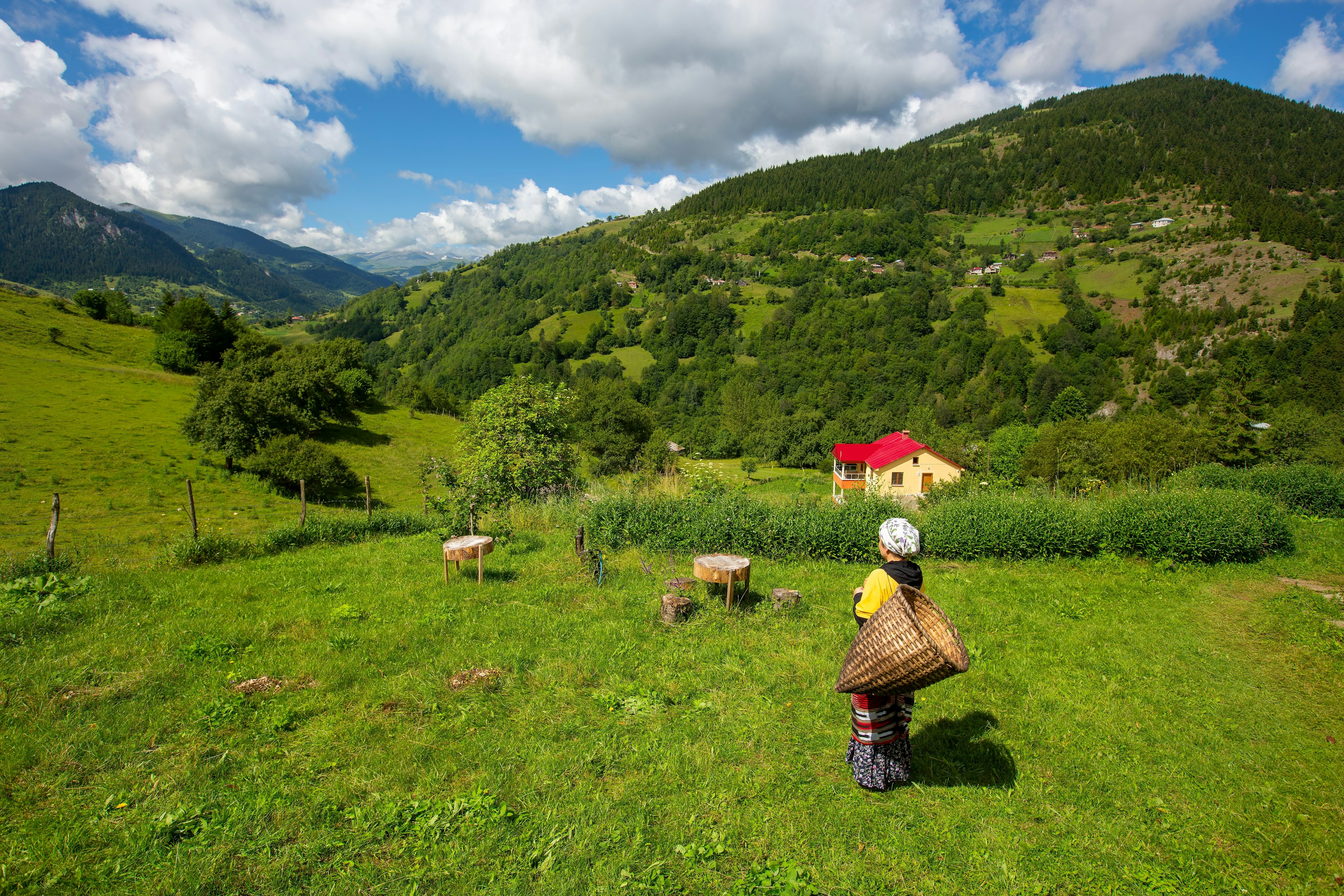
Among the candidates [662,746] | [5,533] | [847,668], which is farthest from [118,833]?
[5,533]

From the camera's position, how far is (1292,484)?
45.1 feet

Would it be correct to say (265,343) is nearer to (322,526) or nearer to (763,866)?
(322,526)

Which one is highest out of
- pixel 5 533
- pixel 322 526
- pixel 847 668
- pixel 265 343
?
pixel 265 343

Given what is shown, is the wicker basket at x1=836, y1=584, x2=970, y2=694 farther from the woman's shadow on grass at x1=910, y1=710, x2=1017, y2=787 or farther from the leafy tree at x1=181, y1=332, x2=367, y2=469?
the leafy tree at x1=181, y1=332, x2=367, y2=469

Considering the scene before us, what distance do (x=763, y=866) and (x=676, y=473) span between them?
13806 millimetres

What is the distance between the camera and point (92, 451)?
1008 inches

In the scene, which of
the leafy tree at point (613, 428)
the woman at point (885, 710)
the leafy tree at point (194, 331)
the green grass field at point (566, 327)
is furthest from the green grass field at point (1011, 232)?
the woman at point (885, 710)

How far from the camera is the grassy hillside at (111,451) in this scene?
62.0 ft

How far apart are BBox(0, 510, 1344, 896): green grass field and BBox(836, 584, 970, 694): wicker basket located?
1.13 meters

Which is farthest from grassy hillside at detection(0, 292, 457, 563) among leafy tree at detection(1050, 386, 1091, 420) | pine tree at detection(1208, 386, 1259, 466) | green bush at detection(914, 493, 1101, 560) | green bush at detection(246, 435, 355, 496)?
leafy tree at detection(1050, 386, 1091, 420)

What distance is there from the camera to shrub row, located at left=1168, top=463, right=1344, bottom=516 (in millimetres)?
13453

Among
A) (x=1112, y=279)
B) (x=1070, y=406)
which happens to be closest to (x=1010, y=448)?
(x=1070, y=406)

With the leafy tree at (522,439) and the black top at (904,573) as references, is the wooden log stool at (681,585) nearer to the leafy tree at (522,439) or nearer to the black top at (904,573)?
the black top at (904,573)

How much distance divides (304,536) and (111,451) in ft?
76.4
